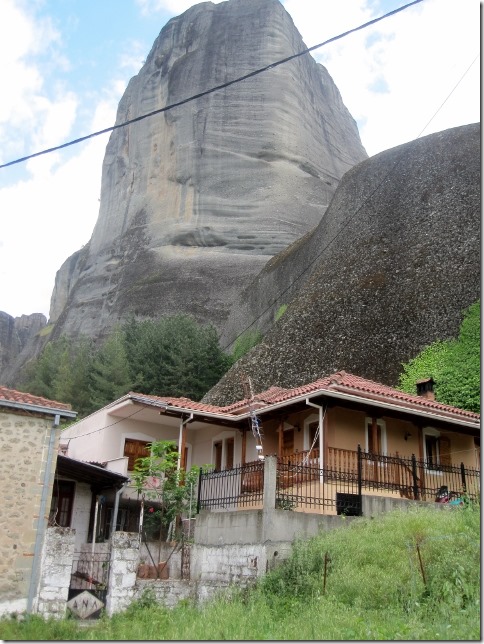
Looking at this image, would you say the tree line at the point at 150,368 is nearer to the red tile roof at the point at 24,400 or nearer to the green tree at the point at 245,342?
the green tree at the point at 245,342

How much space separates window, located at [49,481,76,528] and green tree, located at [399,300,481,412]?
10870 mm

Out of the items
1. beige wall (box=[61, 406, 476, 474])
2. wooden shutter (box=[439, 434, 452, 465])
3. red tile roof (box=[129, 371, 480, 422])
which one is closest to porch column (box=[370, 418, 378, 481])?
beige wall (box=[61, 406, 476, 474])

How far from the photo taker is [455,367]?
20.5 metres

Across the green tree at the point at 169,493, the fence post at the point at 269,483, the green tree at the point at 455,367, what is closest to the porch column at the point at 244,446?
the green tree at the point at 169,493

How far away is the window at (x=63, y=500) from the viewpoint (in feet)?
55.9

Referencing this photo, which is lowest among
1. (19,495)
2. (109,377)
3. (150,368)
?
(19,495)

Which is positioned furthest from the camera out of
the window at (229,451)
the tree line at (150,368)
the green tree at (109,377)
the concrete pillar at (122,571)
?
the tree line at (150,368)

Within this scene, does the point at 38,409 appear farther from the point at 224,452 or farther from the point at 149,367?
the point at 149,367

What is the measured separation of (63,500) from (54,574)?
22.2 ft

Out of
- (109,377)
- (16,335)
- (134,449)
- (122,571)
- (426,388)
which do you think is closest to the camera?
(122,571)

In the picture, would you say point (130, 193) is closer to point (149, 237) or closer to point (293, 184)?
point (149, 237)

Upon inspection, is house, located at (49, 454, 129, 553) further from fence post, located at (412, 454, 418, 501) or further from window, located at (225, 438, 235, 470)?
fence post, located at (412, 454, 418, 501)

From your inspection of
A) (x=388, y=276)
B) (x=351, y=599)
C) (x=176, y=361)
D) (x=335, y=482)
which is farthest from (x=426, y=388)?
(x=176, y=361)

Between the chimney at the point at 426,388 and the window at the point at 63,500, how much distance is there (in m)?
10.4
